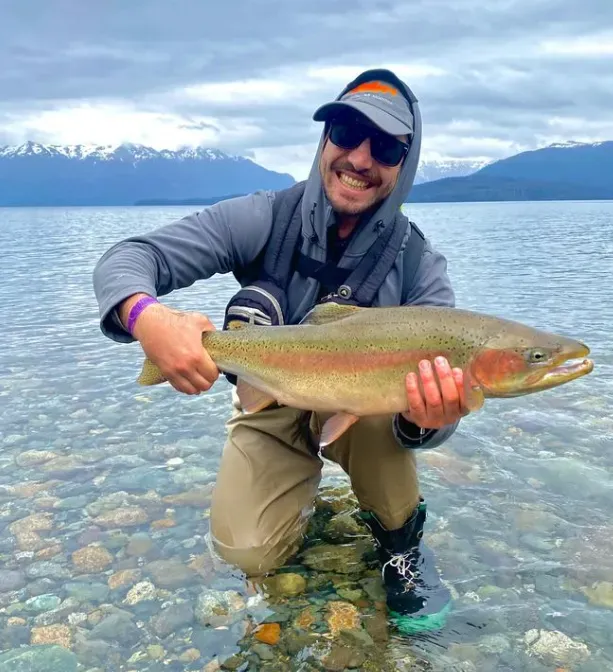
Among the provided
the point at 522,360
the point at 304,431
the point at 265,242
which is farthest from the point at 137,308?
the point at 522,360

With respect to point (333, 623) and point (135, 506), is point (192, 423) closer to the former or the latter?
point (135, 506)

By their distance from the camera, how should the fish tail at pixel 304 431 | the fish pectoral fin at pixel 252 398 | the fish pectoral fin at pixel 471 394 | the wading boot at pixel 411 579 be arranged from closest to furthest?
the fish pectoral fin at pixel 471 394
the wading boot at pixel 411 579
the fish pectoral fin at pixel 252 398
the fish tail at pixel 304 431

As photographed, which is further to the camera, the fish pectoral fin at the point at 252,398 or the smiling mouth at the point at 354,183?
the smiling mouth at the point at 354,183

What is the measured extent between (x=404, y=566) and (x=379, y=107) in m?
2.81

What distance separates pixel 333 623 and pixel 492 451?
3124 mm

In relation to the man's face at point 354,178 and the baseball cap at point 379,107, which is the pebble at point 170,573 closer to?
the man's face at point 354,178

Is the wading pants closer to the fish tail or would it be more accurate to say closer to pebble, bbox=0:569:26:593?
the fish tail

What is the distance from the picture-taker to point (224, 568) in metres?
4.29

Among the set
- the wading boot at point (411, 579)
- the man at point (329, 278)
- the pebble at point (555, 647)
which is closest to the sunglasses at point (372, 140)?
the man at point (329, 278)

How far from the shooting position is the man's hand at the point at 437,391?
3.26 metres

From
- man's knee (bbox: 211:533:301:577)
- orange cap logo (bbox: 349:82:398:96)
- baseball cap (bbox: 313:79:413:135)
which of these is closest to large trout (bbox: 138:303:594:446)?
man's knee (bbox: 211:533:301:577)

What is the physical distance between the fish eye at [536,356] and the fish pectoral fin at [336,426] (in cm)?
95

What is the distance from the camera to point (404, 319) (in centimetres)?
350

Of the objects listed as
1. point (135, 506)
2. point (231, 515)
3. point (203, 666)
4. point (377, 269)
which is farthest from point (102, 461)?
point (377, 269)
